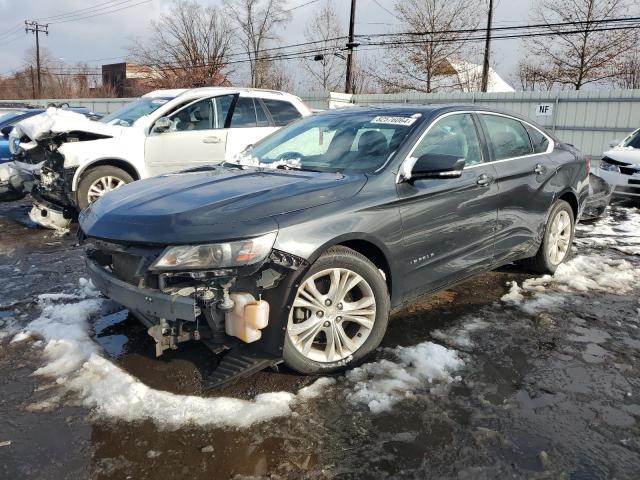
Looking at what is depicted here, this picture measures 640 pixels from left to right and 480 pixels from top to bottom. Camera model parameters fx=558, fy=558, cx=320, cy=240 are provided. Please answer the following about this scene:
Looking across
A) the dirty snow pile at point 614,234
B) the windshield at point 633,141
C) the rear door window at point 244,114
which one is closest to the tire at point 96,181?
the rear door window at point 244,114

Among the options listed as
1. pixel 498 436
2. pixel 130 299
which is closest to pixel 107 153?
pixel 130 299

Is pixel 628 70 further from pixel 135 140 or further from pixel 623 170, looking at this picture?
pixel 135 140

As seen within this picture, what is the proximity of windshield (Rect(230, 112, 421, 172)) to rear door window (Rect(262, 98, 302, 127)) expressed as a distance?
3.73 meters

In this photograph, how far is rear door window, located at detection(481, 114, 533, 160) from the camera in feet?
14.9

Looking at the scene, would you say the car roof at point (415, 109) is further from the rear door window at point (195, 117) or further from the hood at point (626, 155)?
the hood at point (626, 155)

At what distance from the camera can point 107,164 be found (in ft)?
24.2

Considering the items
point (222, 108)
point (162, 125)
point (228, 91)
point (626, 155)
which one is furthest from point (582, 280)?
point (626, 155)

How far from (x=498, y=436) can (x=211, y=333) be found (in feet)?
5.07

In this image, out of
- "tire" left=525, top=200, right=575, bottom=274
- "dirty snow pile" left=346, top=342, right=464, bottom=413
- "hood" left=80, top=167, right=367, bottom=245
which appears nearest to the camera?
"hood" left=80, top=167, right=367, bottom=245

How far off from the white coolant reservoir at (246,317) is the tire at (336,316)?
0.65 feet

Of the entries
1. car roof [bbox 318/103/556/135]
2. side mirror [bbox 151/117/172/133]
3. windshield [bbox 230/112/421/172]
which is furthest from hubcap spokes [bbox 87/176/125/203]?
car roof [bbox 318/103/556/135]

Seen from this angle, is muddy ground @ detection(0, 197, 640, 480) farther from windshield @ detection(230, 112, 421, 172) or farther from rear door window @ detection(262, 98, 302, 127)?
rear door window @ detection(262, 98, 302, 127)

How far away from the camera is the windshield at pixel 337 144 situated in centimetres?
383

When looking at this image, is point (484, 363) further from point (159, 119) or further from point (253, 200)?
point (159, 119)
